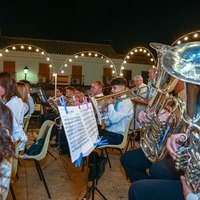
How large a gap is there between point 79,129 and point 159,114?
2.33 ft

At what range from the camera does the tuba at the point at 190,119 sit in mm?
1503

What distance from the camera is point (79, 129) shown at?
7.13 ft

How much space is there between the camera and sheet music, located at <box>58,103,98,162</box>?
1996 mm

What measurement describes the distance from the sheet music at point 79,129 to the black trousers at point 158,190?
497mm

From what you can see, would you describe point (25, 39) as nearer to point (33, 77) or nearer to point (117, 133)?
point (33, 77)

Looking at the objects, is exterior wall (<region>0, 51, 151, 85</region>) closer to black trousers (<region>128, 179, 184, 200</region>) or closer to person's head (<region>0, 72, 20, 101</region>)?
person's head (<region>0, 72, 20, 101</region>)

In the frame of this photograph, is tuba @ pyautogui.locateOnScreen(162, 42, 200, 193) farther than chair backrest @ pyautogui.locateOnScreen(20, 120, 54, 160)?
No

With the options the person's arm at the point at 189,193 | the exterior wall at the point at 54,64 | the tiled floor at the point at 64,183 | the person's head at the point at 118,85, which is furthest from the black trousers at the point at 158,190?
the exterior wall at the point at 54,64

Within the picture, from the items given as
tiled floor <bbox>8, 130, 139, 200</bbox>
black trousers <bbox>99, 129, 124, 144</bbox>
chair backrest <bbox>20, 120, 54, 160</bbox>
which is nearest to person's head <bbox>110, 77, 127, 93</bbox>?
black trousers <bbox>99, 129, 124, 144</bbox>

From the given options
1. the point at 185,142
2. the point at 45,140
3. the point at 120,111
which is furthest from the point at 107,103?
the point at 185,142

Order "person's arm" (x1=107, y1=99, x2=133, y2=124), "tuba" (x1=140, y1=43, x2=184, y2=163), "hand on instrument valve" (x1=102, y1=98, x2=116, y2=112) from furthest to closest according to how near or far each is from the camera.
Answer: "hand on instrument valve" (x1=102, y1=98, x2=116, y2=112) → "person's arm" (x1=107, y1=99, x2=133, y2=124) → "tuba" (x1=140, y1=43, x2=184, y2=163)

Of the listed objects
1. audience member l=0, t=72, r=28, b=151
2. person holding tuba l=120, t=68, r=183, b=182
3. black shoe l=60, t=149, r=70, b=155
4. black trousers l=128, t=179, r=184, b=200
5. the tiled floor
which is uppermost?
audience member l=0, t=72, r=28, b=151

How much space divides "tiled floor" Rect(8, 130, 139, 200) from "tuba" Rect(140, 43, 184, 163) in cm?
122

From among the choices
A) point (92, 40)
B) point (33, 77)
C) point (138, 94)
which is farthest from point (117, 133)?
point (92, 40)
